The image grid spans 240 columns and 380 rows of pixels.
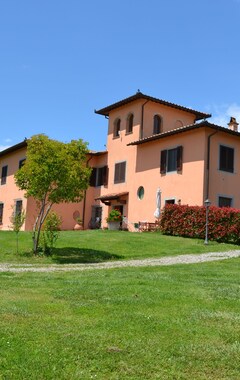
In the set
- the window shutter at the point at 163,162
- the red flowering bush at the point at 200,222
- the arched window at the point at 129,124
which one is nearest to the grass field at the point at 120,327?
the red flowering bush at the point at 200,222

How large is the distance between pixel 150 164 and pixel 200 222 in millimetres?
7309

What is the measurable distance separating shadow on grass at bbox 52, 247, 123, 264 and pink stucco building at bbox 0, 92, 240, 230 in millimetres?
9210

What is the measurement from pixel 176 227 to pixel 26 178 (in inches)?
372

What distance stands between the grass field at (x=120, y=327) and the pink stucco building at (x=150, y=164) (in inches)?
612

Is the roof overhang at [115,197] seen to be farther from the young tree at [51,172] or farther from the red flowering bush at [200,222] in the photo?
the young tree at [51,172]

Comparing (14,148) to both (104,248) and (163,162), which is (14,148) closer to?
(163,162)

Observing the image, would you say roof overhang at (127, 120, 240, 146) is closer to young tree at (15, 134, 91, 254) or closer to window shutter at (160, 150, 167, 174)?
window shutter at (160, 150, 167, 174)

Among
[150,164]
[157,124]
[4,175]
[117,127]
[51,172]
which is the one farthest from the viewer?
[4,175]

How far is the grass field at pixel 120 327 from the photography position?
416 cm

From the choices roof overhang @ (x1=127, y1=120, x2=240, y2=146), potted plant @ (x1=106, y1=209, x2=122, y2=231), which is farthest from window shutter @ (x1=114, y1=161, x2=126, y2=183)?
roof overhang @ (x1=127, y1=120, x2=240, y2=146)

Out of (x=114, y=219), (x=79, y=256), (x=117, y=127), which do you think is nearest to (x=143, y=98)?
(x=117, y=127)

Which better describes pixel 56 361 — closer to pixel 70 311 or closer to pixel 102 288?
pixel 70 311

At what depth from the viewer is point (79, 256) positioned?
55.2ft

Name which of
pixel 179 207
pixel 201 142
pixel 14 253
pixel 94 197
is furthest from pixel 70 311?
pixel 94 197
